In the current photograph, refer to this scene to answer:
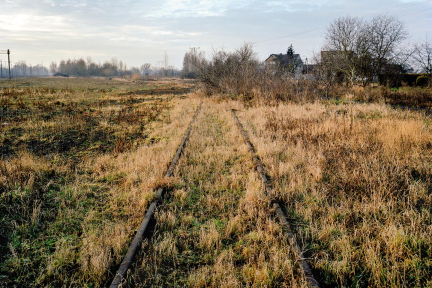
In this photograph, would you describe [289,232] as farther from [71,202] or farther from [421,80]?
[421,80]

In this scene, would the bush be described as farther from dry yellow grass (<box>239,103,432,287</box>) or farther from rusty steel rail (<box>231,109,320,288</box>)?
rusty steel rail (<box>231,109,320,288</box>)

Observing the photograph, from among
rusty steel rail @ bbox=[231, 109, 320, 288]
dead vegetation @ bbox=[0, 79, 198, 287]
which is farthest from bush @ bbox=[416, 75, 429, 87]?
rusty steel rail @ bbox=[231, 109, 320, 288]

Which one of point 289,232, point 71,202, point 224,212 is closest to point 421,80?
point 224,212

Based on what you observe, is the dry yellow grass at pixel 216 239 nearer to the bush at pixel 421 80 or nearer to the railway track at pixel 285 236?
the railway track at pixel 285 236

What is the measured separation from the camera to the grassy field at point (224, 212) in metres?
2.69

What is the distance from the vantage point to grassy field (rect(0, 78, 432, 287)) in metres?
2.69

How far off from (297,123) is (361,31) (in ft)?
98.0

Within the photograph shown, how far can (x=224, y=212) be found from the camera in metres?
4.01

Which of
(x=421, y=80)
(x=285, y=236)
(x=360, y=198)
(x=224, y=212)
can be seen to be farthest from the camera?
(x=421, y=80)

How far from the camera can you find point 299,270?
2.62 metres

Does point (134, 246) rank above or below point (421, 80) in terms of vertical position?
below

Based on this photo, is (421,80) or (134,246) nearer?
(134,246)

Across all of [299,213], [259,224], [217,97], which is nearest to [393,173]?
[299,213]

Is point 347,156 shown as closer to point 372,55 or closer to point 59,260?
point 59,260
